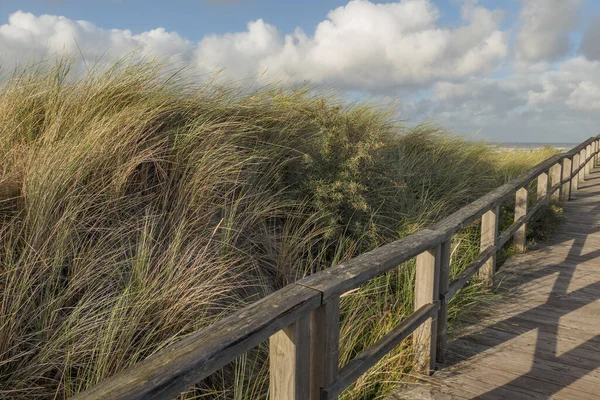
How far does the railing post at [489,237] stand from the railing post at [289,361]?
118 inches

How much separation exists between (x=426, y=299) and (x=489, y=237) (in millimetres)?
1668

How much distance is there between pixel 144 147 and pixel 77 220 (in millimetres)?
1080

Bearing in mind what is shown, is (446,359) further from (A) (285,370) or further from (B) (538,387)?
(A) (285,370)

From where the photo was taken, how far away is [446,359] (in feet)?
10.5

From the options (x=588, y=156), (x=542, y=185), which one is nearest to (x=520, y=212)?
(x=542, y=185)

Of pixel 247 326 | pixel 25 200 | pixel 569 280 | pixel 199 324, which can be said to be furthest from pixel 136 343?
pixel 569 280

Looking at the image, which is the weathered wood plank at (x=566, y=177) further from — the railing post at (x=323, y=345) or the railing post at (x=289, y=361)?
the railing post at (x=289, y=361)

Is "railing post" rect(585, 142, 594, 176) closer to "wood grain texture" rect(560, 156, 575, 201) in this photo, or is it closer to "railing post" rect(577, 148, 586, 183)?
"railing post" rect(577, 148, 586, 183)

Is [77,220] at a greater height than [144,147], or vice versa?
[144,147]

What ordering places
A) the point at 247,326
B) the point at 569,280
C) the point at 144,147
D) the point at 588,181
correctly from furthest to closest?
the point at 588,181 < the point at 569,280 < the point at 144,147 < the point at 247,326

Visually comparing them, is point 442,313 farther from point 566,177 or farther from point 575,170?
point 575,170

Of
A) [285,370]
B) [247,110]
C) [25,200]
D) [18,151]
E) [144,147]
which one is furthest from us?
[247,110]

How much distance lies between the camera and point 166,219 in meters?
3.73

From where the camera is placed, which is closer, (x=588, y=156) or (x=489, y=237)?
(x=489, y=237)
